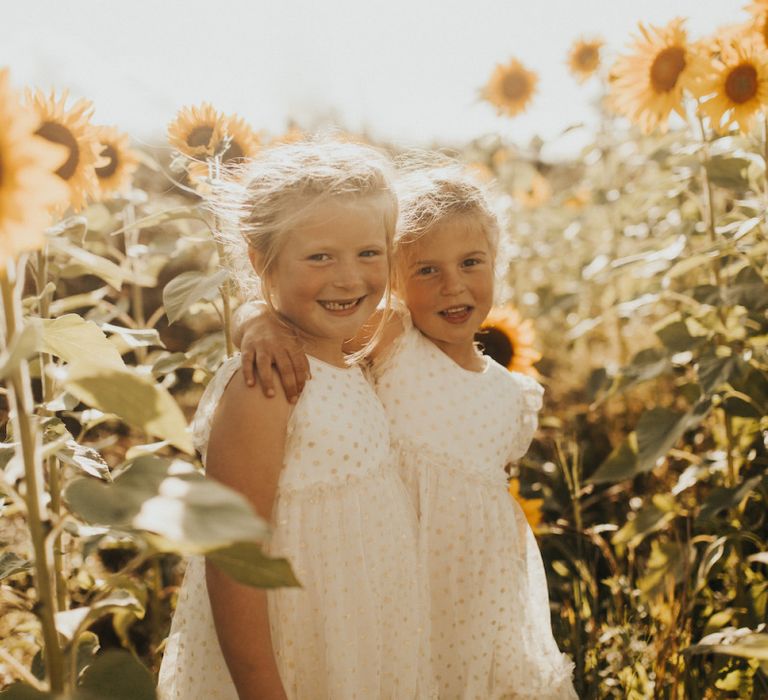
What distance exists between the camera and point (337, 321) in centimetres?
151

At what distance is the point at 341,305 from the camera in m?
1.52

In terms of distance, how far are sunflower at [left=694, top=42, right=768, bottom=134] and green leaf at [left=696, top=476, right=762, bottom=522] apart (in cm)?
84

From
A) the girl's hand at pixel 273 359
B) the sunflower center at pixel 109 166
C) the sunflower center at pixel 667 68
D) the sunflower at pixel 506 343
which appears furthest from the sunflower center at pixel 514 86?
the girl's hand at pixel 273 359

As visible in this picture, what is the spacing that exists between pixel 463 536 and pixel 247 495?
585 mm

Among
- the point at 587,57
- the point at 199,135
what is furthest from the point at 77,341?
the point at 587,57

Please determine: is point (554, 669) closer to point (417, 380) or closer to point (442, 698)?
point (442, 698)

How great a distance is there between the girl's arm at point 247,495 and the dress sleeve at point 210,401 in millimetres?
86

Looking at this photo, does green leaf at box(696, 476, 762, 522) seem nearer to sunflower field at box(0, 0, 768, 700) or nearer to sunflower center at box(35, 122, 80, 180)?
sunflower field at box(0, 0, 768, 700)

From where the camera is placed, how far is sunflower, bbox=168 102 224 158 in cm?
178

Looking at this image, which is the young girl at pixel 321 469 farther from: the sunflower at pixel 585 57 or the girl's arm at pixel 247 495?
the sunflower at pixel 585 57

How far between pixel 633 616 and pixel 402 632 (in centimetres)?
92

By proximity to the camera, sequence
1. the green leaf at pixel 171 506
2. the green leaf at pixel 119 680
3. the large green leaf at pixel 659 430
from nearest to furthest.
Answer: the green leaf at pixel 171 506 < the green leaf at pixel 119 680 < the large green leaf at pixel 659 430

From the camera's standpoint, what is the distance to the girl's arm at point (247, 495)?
4.28 ft

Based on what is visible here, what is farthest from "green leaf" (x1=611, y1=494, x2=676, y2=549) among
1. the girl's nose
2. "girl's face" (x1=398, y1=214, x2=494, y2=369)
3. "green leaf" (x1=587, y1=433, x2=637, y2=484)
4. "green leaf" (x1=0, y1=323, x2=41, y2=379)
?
"green leaf" (x1=0, y1=323, x2=41, y2=379)
